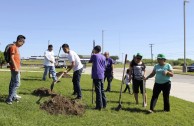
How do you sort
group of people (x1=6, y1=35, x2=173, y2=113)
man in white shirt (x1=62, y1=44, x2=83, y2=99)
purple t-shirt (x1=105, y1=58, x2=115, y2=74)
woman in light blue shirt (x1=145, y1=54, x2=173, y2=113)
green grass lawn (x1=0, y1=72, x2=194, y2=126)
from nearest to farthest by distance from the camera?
green grass lawn (x1=0, y1=72, x2=194, y2=126) < group of people (x1=6, y1=35, x2=173, y2=113) < woman in light blue shirt (x1=145, y1=54, x2=173, y2=113) < man in white shirt (x1=62, y1=44, x2=83, y2=99) < purple t-shirt (x1=105, y1=58, x2=115, y2=74)

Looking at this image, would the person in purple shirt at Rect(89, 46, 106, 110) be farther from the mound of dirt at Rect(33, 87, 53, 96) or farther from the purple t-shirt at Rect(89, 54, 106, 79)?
the mound of dirt at Rect(33, 87, 53, 96)

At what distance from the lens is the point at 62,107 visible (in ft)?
27.5

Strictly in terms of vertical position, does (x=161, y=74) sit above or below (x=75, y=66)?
below

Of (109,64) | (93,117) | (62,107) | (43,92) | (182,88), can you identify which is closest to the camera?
(93,117)

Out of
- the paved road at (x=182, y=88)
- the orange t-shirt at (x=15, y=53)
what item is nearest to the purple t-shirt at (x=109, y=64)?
the paved road at (x=182, y=88)

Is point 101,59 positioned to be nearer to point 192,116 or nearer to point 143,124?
point 143,124

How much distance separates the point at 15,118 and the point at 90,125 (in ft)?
5.26

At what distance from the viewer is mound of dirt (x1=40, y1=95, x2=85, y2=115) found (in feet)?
27.1

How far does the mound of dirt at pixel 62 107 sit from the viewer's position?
8.26 m

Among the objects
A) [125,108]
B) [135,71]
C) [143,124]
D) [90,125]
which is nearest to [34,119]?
[90,125]

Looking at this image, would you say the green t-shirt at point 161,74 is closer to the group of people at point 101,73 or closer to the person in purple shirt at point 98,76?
the group of people at point 101,73

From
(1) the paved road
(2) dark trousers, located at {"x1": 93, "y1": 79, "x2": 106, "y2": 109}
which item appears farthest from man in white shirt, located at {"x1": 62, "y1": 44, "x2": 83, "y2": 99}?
(1) the paved road

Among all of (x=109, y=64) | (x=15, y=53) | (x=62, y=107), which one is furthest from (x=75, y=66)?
(x=109, y=64)

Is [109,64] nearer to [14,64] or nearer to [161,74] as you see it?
[161,74]
